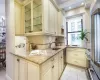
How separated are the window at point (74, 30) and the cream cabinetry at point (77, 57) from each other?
0.59 metres

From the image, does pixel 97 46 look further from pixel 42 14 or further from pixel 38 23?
pixel 38 23

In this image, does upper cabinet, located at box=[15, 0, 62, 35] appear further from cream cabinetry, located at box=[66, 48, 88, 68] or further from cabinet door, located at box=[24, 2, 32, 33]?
cream cabinetry, located at box=[66, 48, 88, 68]

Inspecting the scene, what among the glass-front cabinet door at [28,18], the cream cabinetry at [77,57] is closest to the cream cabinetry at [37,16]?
the glass-front cabinet door at [28,18]

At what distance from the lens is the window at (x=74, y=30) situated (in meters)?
3.99

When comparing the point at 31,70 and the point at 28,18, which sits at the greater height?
the point at 28,18

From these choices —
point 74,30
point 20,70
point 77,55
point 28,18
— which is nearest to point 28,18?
point 28,18

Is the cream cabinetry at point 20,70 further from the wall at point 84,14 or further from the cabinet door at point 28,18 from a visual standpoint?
the wall at point 84,14

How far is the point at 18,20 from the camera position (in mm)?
2277

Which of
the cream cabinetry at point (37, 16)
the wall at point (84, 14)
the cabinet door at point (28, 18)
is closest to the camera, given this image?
the cream cabinetry at point (37, 16)

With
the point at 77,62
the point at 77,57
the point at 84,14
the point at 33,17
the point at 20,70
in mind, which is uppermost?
the point at 84,14

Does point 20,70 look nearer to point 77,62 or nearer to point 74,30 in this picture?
point 77,62

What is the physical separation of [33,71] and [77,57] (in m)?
2.68

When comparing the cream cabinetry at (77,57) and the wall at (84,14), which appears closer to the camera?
the cream cabinetry at (77,57)

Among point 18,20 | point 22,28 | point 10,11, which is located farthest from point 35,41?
point 10,11
